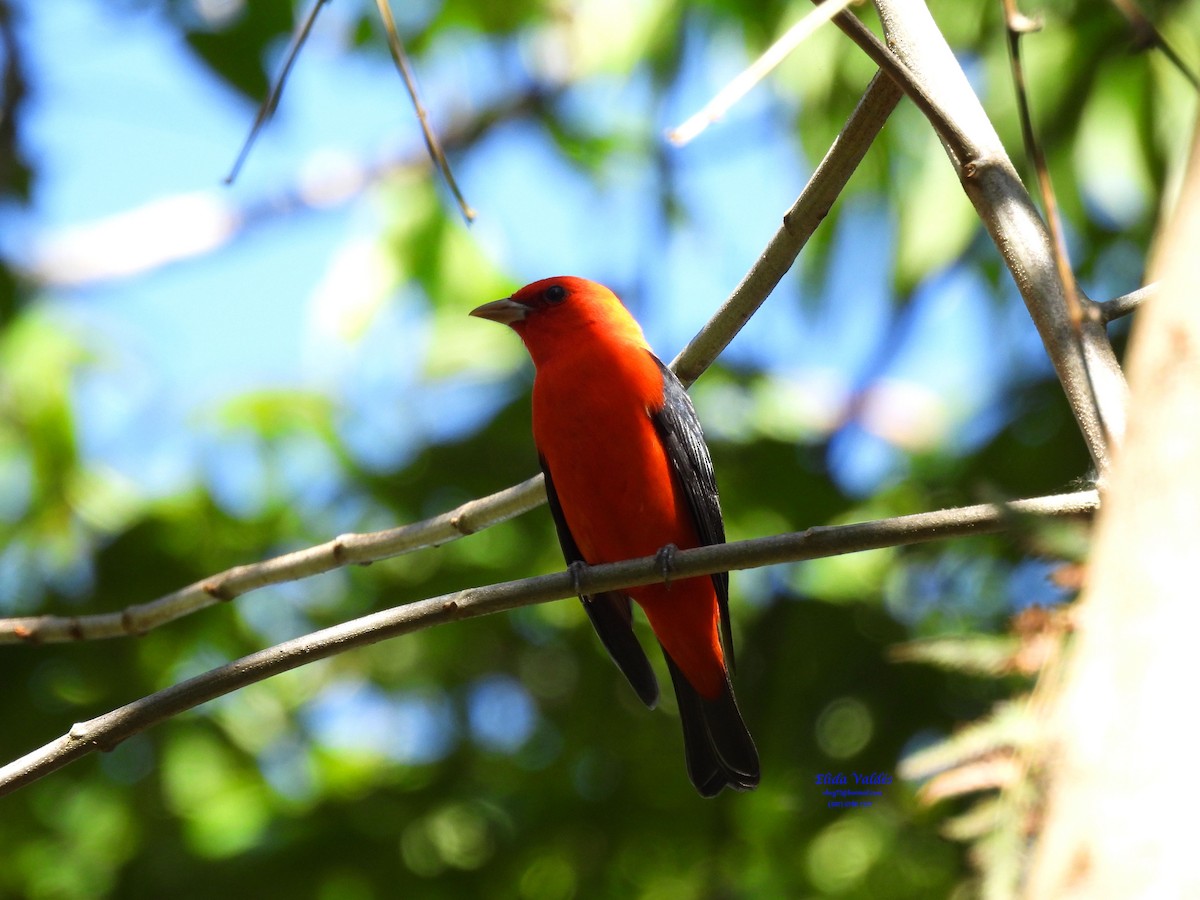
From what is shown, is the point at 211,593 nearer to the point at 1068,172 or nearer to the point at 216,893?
the point at 216,893

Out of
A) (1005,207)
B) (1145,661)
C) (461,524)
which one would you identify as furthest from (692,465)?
(1145,661)

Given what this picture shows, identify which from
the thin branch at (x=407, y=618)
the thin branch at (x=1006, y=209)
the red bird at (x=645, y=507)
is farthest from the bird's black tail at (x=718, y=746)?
the thin branch at (x=1006, y=209)

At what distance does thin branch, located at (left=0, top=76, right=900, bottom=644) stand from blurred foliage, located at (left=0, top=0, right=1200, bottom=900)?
6.78 feet

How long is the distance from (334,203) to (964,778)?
1188cm

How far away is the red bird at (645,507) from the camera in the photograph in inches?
187

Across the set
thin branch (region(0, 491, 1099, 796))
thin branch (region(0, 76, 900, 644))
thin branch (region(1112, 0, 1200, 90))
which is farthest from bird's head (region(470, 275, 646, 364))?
thin branch (region(1112, 0, 1200, 90))

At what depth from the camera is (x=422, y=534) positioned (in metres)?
3.78

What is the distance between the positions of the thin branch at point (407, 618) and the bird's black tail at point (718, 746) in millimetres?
2173

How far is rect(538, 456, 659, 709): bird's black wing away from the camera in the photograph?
4.87m

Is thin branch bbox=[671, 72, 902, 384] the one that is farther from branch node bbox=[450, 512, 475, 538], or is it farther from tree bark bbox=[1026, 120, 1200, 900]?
tree bark bbox=[1026, 120, 1200, 900]

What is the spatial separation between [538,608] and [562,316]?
7.13ft

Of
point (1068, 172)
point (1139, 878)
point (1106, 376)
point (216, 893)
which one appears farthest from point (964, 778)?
point (216, 893)

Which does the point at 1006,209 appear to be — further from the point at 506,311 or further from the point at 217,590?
the point at 506,311

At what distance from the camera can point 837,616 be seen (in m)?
5.95
